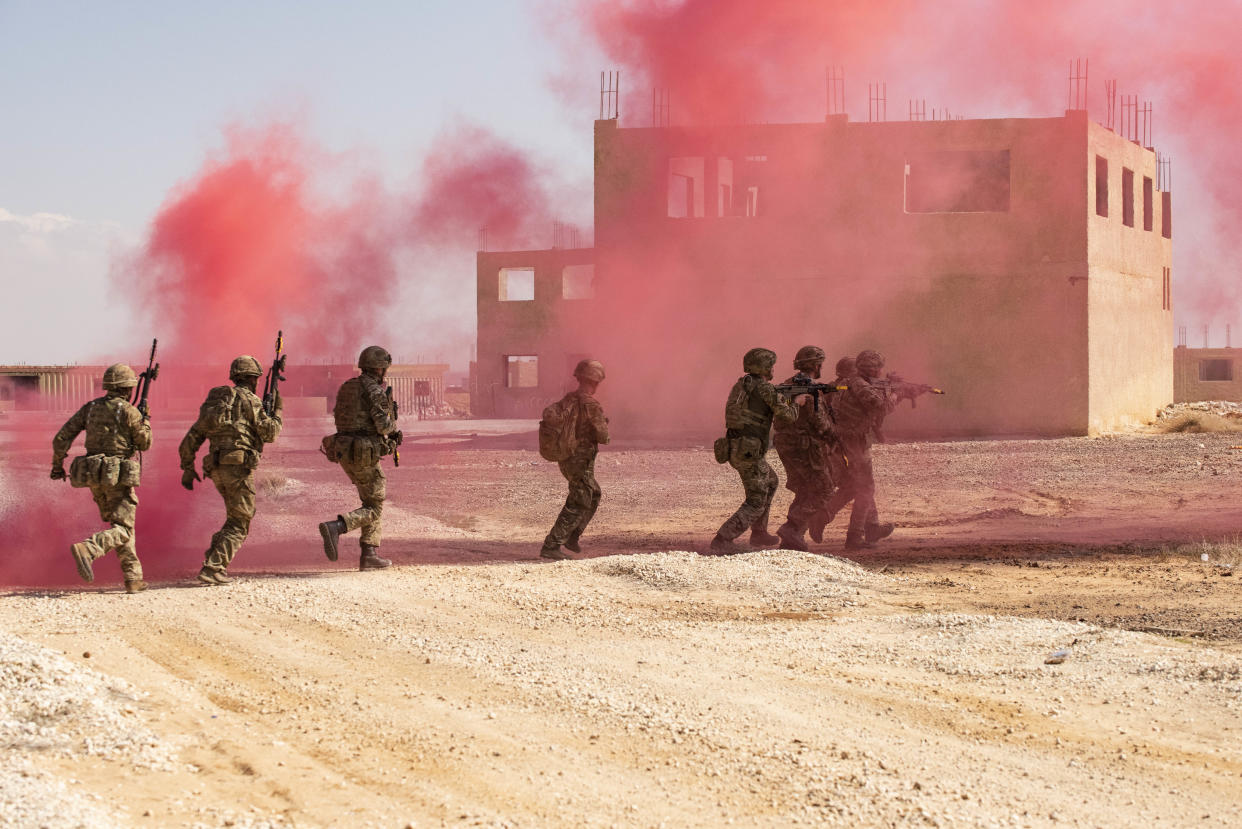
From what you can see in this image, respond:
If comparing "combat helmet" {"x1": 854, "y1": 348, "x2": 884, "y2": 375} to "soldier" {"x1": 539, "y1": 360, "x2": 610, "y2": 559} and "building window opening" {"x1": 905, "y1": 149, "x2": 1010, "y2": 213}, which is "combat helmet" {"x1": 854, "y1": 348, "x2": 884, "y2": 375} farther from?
"building window opening" {"x1": 905, "y1": 149, "x2": 1010, "y2": 213}

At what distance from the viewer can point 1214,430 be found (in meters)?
25.5

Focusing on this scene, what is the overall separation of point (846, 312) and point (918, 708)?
→ 62.5 feet

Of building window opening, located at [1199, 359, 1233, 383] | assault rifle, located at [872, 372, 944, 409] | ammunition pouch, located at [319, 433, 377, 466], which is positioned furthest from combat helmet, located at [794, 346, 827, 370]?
building window opening, located at [1199, 359, 1233, 383]

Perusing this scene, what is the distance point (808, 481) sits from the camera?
10734 mm

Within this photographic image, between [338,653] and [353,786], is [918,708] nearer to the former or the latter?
[353,786]

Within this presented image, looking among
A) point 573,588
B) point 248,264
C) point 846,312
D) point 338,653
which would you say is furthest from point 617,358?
point 338,653

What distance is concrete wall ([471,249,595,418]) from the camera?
38.0 metres

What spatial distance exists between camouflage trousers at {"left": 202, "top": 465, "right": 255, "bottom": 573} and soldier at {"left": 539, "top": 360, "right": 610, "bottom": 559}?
2.58 meters

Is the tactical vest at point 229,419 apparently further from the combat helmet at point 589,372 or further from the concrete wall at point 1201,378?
the concrete wall at point 1201,378

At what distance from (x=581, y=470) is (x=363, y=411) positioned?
192cm

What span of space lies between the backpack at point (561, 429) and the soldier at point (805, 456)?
1.74 meters

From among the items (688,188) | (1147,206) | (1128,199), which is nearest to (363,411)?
(1128,199)

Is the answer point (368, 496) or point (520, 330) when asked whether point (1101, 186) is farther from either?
point (368, 496)

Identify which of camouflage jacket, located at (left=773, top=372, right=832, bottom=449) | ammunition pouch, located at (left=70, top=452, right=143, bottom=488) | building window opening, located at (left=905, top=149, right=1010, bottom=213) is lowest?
ammunition pouch, located at (left=70, top=452, right=143, bottom=488)
